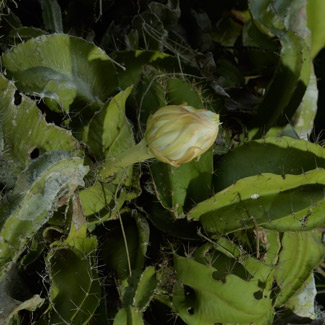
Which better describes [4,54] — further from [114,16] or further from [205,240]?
[205,240]

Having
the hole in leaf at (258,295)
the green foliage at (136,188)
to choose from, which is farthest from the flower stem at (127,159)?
the hole in leaf at (258,295)

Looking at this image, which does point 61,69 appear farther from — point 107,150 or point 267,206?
point 267,206

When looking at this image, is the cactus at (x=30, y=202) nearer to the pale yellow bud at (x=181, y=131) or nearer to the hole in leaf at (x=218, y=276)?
the pale yellow bud at (x=181, y=131)

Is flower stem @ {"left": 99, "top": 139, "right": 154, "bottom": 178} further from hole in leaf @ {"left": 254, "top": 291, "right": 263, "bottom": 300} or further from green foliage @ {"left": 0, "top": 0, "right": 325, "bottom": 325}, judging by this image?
hole in leaf @ {"left": 254, "top": 291, "right": 263, "bottom": 300}

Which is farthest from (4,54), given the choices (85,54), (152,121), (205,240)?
(205,240)

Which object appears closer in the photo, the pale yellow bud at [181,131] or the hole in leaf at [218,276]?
the pale yellow bud at [181,131]

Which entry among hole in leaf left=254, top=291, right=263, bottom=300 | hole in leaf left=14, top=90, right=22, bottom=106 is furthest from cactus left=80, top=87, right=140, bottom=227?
hole in leaf left=254, top=291, right=263, bottom=300
